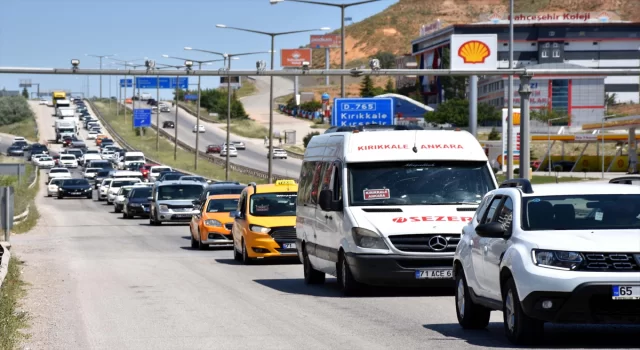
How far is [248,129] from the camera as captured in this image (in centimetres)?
16375

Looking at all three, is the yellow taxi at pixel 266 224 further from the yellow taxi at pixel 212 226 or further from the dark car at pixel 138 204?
the dark car at pixel 138 204

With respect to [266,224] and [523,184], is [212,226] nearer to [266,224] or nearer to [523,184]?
[266,224]

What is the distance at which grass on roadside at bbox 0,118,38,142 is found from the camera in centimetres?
15225

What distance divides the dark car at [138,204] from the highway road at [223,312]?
23647mm

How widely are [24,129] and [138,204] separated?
11279 centimetres

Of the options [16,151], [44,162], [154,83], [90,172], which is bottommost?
[90,172]

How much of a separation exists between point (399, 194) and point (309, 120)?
557 feet

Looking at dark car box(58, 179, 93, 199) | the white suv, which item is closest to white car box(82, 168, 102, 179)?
dark car box(58, 179, 93, 199)

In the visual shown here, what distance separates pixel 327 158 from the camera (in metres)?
18.4

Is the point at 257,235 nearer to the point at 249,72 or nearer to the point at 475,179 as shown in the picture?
the point at 475,179

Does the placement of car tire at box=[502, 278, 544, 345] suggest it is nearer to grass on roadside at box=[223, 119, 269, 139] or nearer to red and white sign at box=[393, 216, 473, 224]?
red and white sign at box=[393, 216, 473, 224]

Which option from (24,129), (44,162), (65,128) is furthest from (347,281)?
(24,129)

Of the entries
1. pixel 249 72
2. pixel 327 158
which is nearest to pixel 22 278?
pixel 327 158

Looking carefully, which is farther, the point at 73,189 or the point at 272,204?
the point at 73,189
